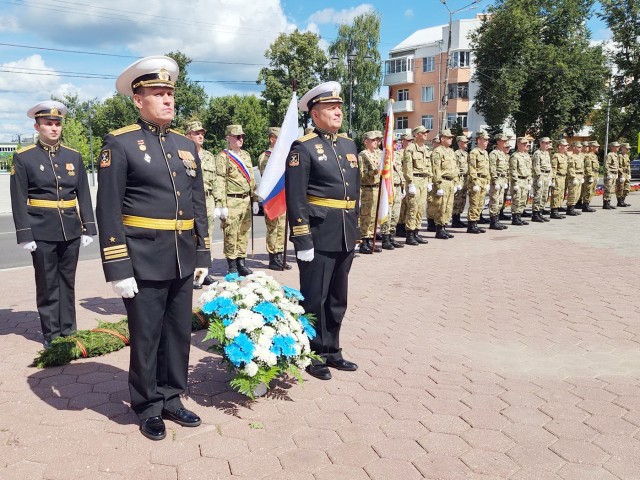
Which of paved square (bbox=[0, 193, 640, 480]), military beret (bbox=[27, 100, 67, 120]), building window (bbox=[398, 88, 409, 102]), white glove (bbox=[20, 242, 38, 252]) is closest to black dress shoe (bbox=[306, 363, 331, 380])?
paved square (bbox=[0, 193, 640, 480])

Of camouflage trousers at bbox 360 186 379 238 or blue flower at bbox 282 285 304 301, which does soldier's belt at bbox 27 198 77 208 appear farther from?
→ camouflage trousers at bbox 360 186 379 238

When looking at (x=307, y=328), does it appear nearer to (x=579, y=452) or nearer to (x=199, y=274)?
(x=199, y=274)

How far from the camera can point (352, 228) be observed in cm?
453

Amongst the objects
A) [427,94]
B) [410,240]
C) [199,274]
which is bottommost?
[410,240]

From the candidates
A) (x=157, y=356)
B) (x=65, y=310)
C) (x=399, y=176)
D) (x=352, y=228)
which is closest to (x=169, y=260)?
(x=157, y=356)

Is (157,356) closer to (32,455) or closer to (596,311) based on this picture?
(32,455)

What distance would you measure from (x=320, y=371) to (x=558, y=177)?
12551mm

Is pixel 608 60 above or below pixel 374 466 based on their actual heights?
above

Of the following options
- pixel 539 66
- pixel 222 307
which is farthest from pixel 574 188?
pixel 539 66

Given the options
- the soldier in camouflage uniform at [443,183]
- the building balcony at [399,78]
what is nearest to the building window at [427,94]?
the building balcony at [399,78]

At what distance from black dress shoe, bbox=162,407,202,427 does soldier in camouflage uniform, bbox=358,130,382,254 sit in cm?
664

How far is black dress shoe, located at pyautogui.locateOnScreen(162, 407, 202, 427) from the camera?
3.57 m

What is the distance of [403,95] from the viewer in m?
57.5

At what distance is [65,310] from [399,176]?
7.04 m
